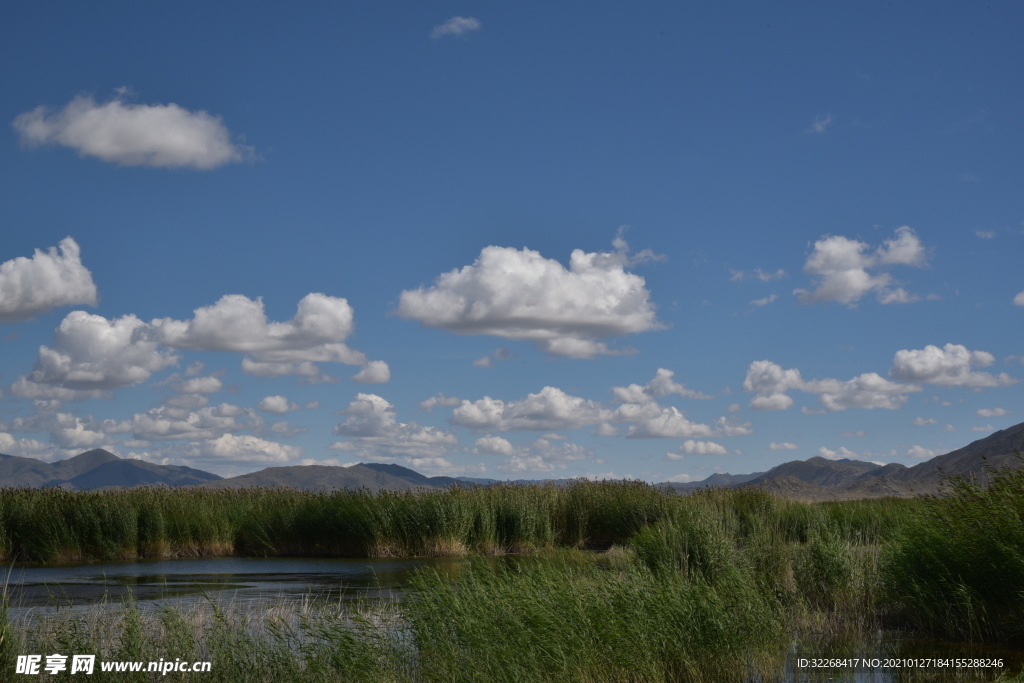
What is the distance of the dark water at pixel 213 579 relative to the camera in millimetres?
14594

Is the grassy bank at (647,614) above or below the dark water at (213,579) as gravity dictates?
above

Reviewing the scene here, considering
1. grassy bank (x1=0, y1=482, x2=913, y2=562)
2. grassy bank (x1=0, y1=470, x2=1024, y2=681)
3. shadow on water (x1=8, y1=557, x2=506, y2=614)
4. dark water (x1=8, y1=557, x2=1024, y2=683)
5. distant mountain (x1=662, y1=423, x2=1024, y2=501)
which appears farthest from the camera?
distant mountain (x1=662, y1=423, x2=1024, y2=501)

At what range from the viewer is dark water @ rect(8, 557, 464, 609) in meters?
14.6

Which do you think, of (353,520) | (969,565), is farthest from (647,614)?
(353,520)

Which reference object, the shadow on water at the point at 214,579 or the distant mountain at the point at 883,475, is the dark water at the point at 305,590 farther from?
the distant mountain at the point at 883,475

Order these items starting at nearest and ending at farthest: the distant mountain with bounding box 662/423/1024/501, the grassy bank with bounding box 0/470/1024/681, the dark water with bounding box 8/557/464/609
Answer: the grassy bank with bounding box 0/470/1024/681 < the dark water with bounding box 8/557/464/609 < the distant mountain with bounding box 662/423/1024/501

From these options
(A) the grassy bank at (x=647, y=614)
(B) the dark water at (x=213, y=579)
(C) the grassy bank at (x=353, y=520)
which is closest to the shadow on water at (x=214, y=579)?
(B) the dark water at (x=213, y=579)

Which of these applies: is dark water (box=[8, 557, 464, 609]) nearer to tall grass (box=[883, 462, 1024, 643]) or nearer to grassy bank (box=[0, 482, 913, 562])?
grassy bank (box=[0, 482, 913, 562])

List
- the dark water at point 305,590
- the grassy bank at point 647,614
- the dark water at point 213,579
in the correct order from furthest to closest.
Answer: the dark water at point 213,579 < the dark water at point 305,590 < the grassy bank at point 647,614

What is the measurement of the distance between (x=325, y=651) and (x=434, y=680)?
115 centimetres

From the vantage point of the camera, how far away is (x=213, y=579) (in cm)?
1798

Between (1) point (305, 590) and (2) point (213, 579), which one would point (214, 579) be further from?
(1) point (305, 590)

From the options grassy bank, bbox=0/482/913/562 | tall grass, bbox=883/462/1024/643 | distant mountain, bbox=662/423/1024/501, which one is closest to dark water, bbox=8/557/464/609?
grassy bank, bbox=0/482/913/562

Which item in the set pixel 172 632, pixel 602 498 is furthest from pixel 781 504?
pixel 172 632
